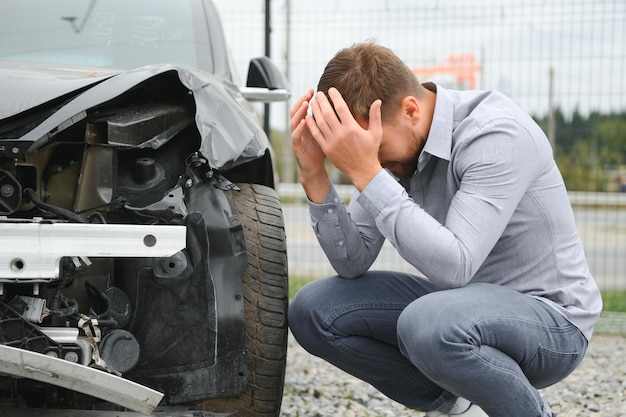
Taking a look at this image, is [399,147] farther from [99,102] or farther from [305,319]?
[99,102]

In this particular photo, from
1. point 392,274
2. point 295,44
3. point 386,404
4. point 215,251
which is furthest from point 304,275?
point 215,251

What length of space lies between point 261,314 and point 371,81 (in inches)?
29.4

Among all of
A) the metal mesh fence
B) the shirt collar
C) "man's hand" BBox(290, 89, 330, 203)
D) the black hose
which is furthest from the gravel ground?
the metal mesh fence

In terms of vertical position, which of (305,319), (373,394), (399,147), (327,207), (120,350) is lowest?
(373,394)

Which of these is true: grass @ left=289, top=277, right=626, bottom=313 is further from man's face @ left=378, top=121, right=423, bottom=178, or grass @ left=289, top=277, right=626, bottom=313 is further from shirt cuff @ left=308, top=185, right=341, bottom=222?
man's face @ left=378, top=121, right=423, bottom=178

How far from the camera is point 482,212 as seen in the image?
97.3 inches

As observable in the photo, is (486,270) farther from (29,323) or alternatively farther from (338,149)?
(29,323)

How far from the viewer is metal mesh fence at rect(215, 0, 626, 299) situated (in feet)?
20.4

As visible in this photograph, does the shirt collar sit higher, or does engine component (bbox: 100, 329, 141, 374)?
the shirt collar

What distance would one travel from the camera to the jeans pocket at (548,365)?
257cm

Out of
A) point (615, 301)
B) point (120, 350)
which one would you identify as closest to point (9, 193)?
point (120, 350)

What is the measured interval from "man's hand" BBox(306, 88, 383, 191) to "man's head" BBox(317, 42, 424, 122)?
5cm

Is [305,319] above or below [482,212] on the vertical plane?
below

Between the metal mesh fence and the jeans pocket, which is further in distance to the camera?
the metal mesh fence
